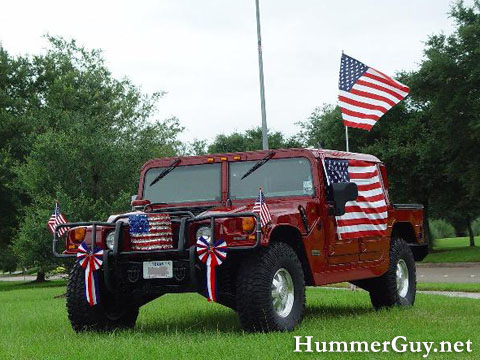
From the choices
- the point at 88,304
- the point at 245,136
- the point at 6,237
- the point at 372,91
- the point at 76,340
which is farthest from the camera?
the point at 245,136

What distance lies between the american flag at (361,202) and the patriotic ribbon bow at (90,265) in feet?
9.88

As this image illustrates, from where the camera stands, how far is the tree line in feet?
67.6

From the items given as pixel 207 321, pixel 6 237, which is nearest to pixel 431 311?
pixel 207 321

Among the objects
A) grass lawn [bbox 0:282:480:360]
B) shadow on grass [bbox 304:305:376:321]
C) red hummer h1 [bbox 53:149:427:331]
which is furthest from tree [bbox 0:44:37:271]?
red hummer h1 [bbox 53:149:427:331]

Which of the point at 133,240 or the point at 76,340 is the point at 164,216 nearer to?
the point at 133,240

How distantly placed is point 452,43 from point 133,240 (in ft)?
88.1

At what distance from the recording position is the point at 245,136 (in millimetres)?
64188

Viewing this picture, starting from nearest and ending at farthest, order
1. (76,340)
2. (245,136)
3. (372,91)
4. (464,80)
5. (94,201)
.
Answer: (76,340) → (372,91) → (94,201) → (464,80) → (245,136)

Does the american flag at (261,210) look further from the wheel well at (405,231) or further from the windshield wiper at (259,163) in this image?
the wheel well at (405,231)

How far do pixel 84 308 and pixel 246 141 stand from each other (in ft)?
173

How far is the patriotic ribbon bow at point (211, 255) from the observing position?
28.8ft

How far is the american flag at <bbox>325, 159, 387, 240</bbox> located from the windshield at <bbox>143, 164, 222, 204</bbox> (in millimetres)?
1398

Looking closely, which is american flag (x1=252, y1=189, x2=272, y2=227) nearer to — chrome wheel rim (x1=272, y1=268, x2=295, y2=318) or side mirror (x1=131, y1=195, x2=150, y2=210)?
chrome wheel rim (x1=272, y1=268, x2=295, y2=318)

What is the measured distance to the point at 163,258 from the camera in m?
9.22
